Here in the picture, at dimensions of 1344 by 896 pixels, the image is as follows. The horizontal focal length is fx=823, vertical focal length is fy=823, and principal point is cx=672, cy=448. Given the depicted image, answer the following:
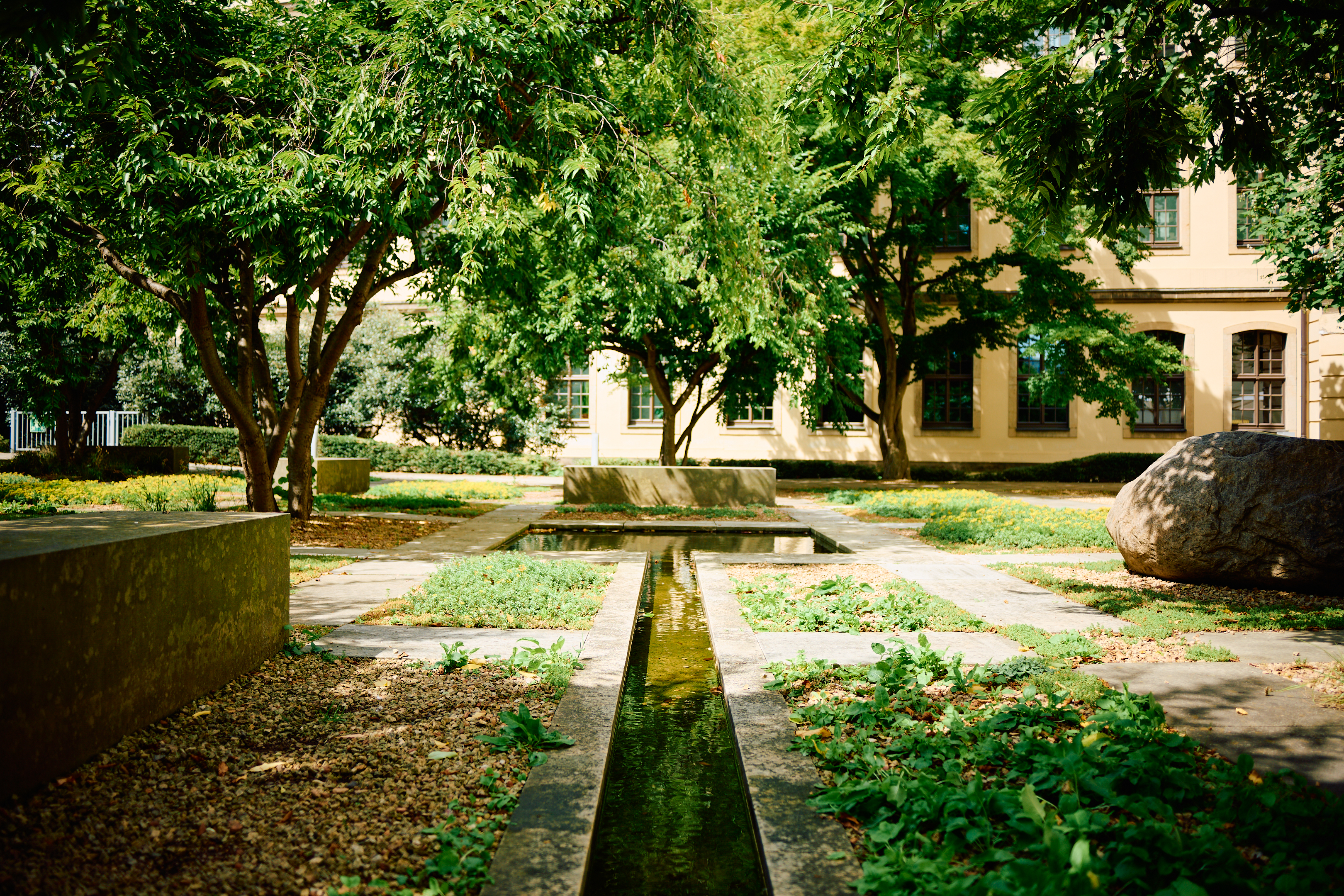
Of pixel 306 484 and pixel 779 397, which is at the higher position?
pixel 779 397

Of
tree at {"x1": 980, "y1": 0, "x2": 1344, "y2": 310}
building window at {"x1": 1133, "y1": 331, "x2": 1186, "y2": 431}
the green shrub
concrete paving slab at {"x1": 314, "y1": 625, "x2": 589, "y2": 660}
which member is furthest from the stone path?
building window at {"x1": 1133, "y1": 331, "x2": 1186, "y2": 431}

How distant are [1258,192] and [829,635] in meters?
14.9

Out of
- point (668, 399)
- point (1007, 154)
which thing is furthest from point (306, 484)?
point (1007, 154)

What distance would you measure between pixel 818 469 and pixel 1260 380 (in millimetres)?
15117

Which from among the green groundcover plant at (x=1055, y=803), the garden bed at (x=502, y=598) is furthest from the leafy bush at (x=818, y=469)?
the green groundcover plant at (x=1055, y=803)

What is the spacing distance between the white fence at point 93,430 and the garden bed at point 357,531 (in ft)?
65.1

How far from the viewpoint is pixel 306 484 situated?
39.3ft

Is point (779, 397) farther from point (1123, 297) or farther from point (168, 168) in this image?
point (168, 168)

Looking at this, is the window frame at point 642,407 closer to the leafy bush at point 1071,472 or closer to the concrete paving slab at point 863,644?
the leafy bush at point 1071,472

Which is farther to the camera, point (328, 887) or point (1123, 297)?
point (1123, 297)

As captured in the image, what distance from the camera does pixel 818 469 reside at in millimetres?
26625

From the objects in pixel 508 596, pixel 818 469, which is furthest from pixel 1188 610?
pixel 818 469

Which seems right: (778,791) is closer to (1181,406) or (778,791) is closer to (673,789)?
(673,789)

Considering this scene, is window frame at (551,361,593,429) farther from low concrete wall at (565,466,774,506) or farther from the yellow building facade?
low concrete wall at (565,466,774,506)
